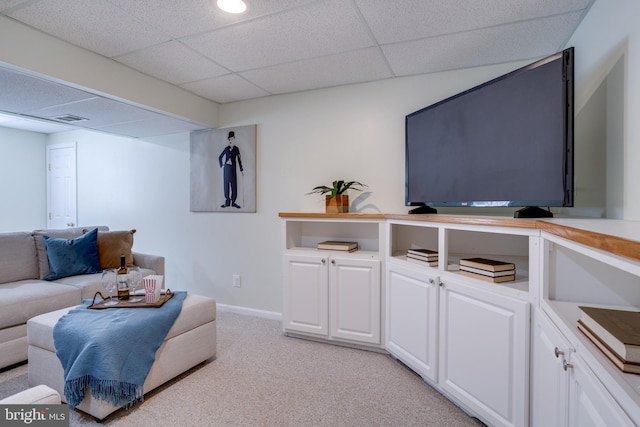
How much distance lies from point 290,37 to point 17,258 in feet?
9.71

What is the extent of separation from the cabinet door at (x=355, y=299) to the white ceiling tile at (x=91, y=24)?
2008 mm

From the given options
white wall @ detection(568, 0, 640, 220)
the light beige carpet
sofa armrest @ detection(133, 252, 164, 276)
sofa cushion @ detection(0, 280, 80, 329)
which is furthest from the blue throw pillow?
white wall @ detection(568, 0, 640, 220)

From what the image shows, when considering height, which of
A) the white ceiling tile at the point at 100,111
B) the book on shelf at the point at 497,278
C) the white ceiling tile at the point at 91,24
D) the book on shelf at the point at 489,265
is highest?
the white ceiling tile at the point at 91,24

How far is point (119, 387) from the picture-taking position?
1578 millimetres

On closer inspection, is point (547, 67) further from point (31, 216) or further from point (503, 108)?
point (31, 216)

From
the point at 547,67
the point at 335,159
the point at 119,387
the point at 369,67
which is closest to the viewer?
the point at 547,67

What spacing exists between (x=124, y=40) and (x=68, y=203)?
366 cm

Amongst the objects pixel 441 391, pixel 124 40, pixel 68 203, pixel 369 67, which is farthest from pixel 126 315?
pixel 68 203

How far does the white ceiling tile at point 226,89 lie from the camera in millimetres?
2742

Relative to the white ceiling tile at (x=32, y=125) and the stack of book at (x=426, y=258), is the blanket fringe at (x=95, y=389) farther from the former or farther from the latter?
the white ceiling tile at (x=32, y=125)

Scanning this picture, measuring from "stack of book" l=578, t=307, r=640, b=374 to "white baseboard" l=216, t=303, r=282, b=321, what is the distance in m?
2.56

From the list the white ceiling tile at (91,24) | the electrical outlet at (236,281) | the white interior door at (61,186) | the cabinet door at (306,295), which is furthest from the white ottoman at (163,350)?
the white interior door at (61,186)

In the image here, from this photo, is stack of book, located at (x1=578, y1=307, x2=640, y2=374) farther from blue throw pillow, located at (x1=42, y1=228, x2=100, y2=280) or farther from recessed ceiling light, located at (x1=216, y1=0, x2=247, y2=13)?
blue throw pillow, located at (x1=42, y1=228, x2=100, y2=280)

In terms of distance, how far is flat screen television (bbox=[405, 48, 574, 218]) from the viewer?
1434mm
